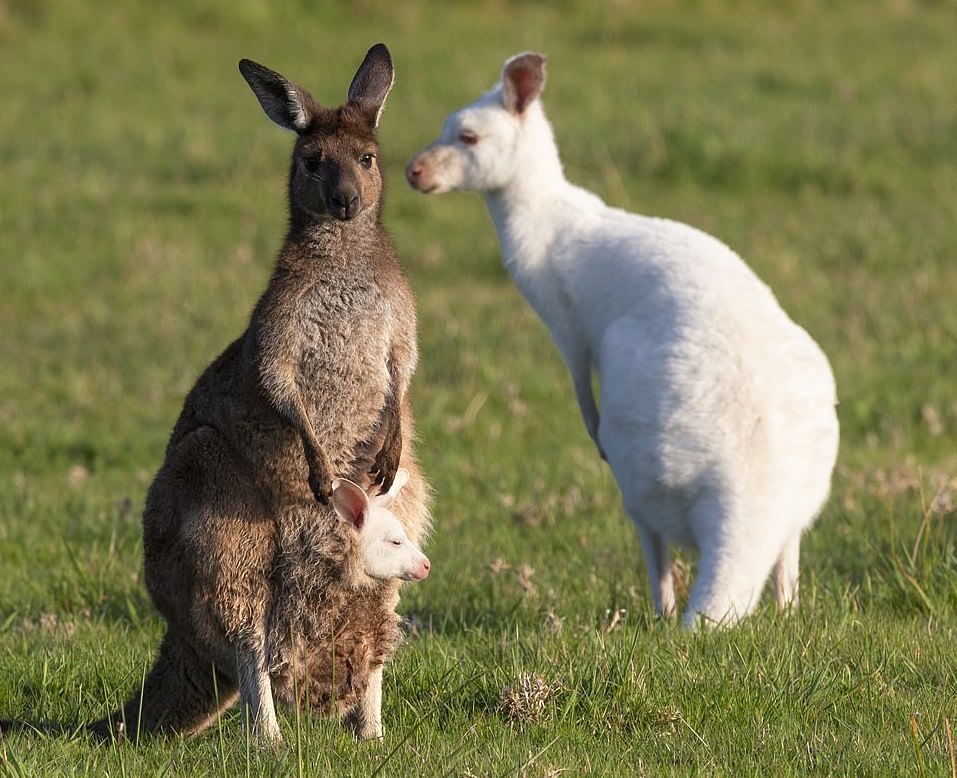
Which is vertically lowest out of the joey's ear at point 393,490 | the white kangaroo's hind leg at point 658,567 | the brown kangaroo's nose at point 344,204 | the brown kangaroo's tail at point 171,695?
the white kangaroo's hind leg at point 658,567

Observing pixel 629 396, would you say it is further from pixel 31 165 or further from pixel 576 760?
pixel 31 165

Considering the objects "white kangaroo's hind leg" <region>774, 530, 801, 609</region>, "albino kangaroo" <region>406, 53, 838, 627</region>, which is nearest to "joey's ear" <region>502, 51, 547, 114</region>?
"albino kangaroo" <region>406, 53, 838, 627</region>

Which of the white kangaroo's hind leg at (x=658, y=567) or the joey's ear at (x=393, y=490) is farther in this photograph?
the white kangaroo's hind leg at (x=658, y=567)

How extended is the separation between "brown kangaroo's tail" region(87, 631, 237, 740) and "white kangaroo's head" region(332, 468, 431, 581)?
0.54m

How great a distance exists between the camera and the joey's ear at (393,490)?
394 cm

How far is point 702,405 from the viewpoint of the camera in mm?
5039

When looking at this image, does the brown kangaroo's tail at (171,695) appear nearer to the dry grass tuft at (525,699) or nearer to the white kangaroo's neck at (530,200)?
the dry grass tuft at (525,699)

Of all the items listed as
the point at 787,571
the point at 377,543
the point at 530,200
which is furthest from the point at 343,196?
the point at 530,200

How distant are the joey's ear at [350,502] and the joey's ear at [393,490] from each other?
69 mm

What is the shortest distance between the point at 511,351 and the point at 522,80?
11.1 ft

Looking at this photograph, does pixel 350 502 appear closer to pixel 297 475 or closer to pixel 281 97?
pixel 297 475

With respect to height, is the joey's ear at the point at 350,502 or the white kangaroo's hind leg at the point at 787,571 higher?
the joey's ear at the point at 350,502

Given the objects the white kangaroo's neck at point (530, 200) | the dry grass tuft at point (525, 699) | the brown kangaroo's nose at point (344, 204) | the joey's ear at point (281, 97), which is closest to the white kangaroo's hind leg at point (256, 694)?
the dry grass tuft at point (525, 699)

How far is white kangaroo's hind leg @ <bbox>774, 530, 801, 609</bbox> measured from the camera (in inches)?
212
